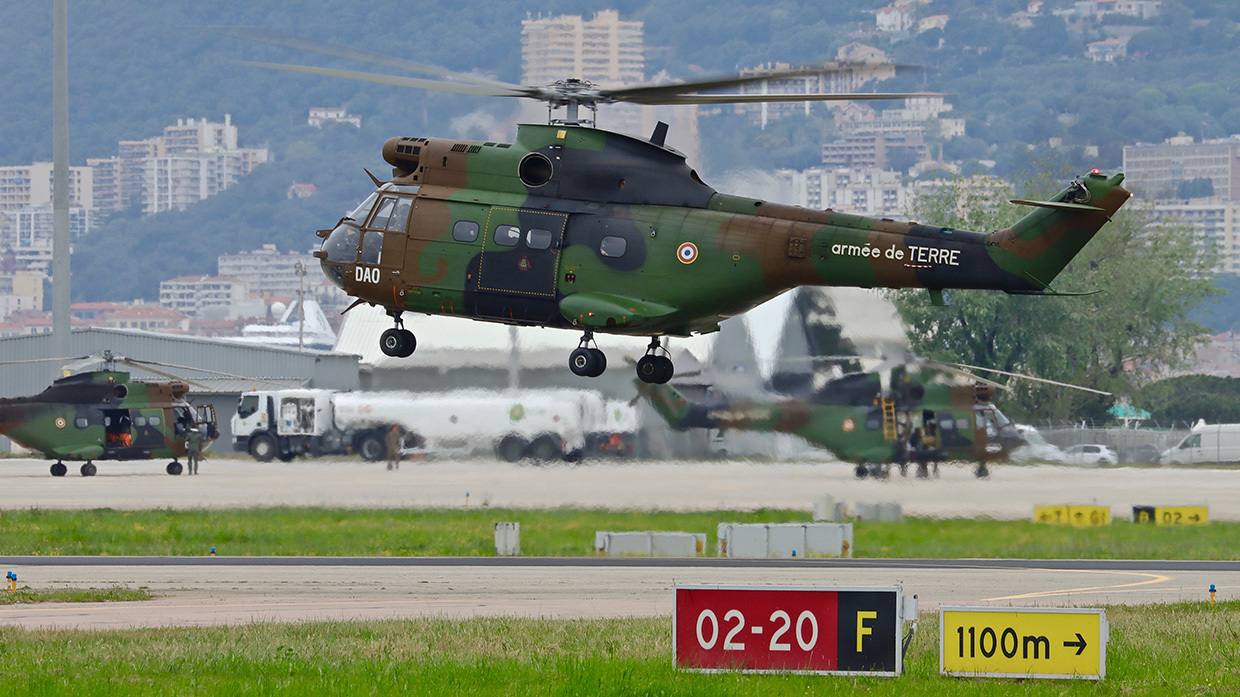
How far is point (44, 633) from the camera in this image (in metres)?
24.1

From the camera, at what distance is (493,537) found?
41375mm

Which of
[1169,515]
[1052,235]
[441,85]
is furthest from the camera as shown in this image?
[1169,515]

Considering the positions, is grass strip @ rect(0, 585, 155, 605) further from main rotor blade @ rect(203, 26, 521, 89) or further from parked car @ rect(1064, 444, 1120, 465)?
parked car @ rect(1064, 444, 1120, 465)

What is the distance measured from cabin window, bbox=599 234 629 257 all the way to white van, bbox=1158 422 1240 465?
3660cm

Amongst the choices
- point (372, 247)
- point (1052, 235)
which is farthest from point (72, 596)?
point (1052, 235)

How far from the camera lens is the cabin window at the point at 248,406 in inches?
2694

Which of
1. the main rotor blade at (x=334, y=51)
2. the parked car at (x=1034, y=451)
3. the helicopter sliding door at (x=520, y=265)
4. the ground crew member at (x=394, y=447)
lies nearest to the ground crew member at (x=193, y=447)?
the ground crew member at (x=394, y=447)

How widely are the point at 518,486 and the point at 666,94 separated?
63.8 feet

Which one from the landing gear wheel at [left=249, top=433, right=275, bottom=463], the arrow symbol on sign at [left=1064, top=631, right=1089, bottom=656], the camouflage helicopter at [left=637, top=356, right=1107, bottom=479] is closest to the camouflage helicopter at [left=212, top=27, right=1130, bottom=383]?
the arrow symbol on sign at [left=1064, top=631, right=1089, bottom=656]

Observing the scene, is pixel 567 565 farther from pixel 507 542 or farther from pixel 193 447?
pixel 193 447

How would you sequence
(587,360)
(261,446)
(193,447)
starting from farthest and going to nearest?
(261,446) → (193,447) → (587,360)

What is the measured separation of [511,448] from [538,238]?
1678 centimetres

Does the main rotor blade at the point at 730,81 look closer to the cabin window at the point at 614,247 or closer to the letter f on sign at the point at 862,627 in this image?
the cabin window at the point at 614,247

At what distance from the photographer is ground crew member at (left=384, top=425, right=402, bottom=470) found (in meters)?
44.8
